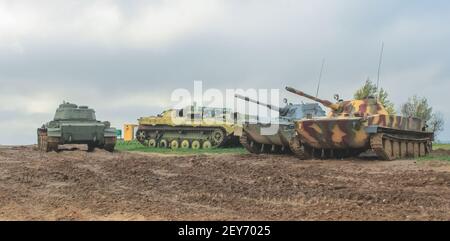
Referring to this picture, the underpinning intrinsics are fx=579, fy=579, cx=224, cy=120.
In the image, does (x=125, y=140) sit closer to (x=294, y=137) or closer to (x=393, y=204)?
(x=294, y=137)

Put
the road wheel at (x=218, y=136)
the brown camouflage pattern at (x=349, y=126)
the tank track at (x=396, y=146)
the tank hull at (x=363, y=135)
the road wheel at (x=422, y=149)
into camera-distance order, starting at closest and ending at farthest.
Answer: the tank track at (x=396, y=146) < the tank hull at (x=363, y=135) < the brown camouflage pattern at (x=349, y=126) < the road wheel at (x=422, y=149) < the road wheel at (x=218, y=136)

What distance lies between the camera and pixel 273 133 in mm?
19672

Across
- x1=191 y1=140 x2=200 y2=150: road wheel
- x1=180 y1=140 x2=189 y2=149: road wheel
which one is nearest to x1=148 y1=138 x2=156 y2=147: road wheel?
x1=180 y1=140 x2=189 y2=149: road wheel

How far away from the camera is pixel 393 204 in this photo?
7504mm

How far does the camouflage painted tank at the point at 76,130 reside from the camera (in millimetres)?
21875

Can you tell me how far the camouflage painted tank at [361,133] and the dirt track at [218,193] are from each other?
10.5 feet

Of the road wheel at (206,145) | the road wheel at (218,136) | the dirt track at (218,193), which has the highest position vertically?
the road wheel at (218,136)

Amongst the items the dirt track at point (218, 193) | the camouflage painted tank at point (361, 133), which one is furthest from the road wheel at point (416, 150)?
the dirt track at point (218, 193)

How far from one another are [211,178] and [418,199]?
160 inches

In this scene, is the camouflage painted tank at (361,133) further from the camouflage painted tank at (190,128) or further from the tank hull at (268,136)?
the camouflage painted tank at (190,128)

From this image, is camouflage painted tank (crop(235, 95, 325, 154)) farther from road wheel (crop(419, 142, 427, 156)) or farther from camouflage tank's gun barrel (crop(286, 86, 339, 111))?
road wheel (crop(419, 142, 427, 156))

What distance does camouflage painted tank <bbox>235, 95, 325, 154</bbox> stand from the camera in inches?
760

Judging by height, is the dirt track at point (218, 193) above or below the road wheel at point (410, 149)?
below

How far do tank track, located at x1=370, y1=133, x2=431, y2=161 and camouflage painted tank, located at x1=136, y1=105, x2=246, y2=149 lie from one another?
31.3 feet
